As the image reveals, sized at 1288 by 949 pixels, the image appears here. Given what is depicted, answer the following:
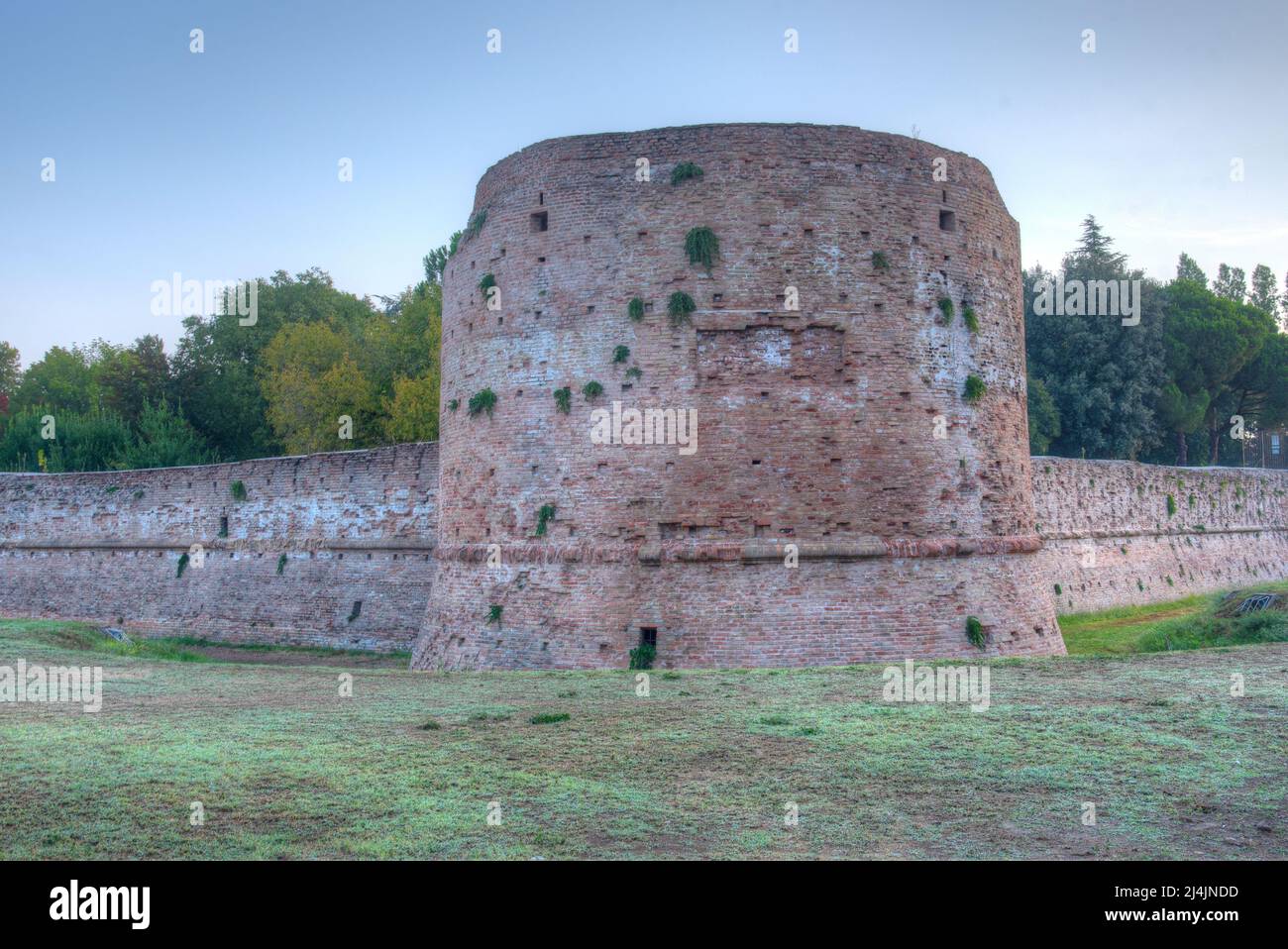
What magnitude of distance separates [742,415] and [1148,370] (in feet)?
116

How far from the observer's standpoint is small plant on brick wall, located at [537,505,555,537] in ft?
45.3

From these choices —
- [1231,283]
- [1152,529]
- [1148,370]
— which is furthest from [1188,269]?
[1152,529]

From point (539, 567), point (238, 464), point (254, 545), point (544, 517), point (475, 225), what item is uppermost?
point (475, 225)

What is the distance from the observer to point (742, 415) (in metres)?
13.3

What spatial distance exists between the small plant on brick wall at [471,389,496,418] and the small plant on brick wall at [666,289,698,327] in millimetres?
2832

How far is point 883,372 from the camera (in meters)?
13.6

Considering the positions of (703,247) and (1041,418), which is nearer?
(703,247)

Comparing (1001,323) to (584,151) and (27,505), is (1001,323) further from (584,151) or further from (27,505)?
(27,505)

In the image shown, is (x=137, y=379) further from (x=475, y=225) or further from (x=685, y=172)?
(x=685, y=172)

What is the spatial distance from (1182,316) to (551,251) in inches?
1661

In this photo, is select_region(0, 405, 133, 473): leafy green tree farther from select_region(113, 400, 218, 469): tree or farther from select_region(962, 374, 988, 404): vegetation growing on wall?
select_region(962, 374, 988, 404): vegetation growing on wall

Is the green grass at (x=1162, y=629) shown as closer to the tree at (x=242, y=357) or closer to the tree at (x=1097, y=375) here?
the tree at (x=1097, y=375)

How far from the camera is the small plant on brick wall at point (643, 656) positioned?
12.8 metres
